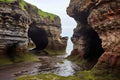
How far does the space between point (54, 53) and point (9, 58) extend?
101 feet

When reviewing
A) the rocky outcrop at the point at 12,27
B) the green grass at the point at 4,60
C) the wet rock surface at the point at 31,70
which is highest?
the rocky outcrop at the point at 12,27

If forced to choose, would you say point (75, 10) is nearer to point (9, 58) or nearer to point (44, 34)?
point (9, 58)

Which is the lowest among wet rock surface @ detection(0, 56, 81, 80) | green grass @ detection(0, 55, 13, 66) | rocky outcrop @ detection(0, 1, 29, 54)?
wet rock surface @ detection(0, 56, 81, 80)

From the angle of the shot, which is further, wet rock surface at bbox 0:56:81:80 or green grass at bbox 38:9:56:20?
green grass at bbox 38:9:56:20

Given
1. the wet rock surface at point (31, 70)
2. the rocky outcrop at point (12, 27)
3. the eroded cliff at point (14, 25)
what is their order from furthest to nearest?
the eroded cliff at point (14, 25)
the rocky outcrop at point (12, 27)
the wet rock surface at point (31, 70)

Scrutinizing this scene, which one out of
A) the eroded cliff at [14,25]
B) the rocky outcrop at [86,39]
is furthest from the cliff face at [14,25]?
the rocky outcrop at [86,39]

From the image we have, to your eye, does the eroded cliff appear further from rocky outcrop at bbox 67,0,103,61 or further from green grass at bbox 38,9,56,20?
rocky outcrop at bbox 67,0,103,61

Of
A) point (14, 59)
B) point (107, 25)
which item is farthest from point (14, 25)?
point (107, 25)

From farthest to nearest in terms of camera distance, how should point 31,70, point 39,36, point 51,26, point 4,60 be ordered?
point 39,36 < point 51,26 < point 4,60 < point 31,70

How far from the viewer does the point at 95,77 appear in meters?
28.3

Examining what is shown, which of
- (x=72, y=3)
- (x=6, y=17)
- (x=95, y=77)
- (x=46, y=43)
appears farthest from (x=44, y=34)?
(x=95, y=77)

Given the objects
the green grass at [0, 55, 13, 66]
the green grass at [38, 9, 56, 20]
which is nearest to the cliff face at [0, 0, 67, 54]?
the green grass at [0, 55, 13, 66]

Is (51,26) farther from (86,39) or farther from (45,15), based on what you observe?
(86,39)

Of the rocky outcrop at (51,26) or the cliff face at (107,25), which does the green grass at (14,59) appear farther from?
the rocky outcrop at (51,26)
